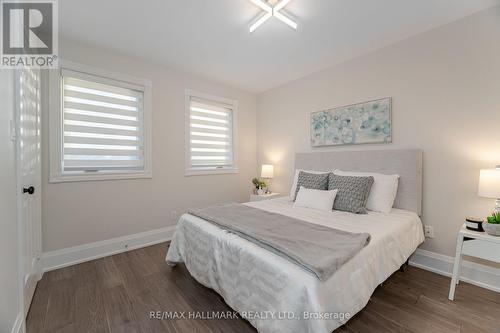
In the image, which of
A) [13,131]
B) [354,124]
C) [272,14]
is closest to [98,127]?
[13,131]

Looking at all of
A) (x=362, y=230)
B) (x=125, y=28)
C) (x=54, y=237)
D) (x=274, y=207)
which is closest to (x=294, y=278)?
(x=362, y=230)

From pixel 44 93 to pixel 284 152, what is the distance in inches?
130

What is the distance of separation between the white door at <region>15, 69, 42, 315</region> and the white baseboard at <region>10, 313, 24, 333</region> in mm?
115

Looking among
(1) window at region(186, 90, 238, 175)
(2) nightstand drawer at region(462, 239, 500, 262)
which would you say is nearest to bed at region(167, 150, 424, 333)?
(2) nightstand drawer at region(462, 239, 500, 262)

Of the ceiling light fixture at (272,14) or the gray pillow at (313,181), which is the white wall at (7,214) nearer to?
the ceiling light fixture at (272,14)

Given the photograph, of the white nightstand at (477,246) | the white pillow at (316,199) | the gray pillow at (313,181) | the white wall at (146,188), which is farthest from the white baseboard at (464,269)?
the white wall at (146,188)

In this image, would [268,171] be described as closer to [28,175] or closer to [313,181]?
[313,181]

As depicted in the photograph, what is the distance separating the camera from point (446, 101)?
2.21 metres

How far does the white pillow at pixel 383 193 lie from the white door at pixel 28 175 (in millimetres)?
3059

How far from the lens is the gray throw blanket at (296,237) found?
123 cm

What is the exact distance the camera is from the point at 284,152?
388 centimetres

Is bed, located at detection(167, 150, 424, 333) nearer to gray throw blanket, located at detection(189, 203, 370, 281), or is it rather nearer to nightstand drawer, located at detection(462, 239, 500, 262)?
gray throw blanket, located at detection(189, 203, 370, 281)

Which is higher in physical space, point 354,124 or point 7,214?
point 354,124

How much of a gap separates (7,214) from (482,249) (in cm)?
331
